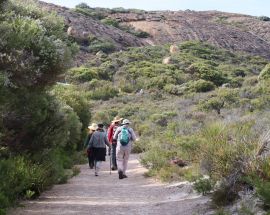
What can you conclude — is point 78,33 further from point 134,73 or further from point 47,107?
point 47,107

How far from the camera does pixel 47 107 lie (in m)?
12.5

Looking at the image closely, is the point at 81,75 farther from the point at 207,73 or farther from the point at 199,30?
the point at 199,30

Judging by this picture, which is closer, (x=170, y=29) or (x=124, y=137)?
(x=124, y=137)

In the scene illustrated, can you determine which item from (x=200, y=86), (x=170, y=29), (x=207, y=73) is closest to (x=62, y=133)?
(x=200, y=86)

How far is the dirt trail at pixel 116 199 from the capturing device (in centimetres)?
1009

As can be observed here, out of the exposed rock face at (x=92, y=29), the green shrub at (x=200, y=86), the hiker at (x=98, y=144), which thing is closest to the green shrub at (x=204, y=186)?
the hiker at (x=98, y=144)

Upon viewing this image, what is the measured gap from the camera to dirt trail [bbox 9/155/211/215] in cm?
1009

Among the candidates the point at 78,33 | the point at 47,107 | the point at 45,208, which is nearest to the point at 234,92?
the point at 47,107

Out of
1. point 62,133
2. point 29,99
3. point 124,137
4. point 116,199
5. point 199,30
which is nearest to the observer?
point 29,99

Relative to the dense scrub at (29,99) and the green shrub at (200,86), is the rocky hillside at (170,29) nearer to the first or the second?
the green shrub at (200,86)

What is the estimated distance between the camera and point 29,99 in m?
11.1

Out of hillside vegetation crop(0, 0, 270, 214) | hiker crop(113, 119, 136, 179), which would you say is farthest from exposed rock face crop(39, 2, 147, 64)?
hiker crop(113, 119, 136, 179)

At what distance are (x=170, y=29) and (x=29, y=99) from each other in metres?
63.6

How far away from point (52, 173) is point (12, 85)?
13.3 ft
